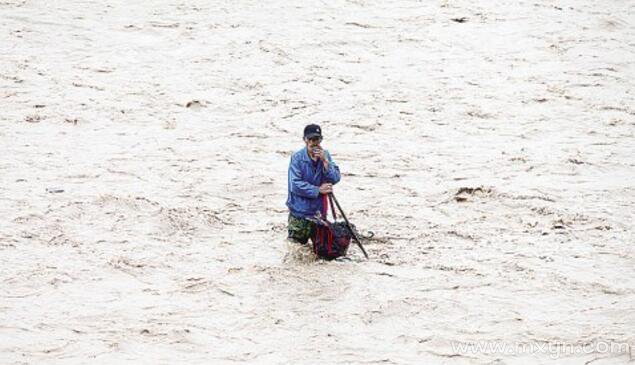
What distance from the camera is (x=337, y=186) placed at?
8.59 meters

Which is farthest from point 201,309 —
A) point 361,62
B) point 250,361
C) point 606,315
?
point 361,62

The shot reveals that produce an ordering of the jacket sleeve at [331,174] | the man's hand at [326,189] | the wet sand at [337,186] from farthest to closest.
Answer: the jacket sleeve at [331,174], the man's hand at [326,189], the wet sand at [337,186]

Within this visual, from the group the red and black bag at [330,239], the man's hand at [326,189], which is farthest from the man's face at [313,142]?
the red and black bag at [330,239]

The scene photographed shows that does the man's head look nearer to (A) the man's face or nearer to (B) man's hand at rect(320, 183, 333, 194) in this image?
(A) the man's face

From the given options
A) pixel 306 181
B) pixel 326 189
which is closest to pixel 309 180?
pixel 306 181

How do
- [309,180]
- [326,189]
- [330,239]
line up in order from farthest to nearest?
1. [309,180]
2. [330,239]
3. [326,189]

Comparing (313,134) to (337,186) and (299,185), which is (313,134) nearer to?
(299,185)

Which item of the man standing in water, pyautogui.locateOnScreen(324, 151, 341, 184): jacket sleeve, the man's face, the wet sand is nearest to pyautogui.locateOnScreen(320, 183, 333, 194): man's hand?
the man standing in water

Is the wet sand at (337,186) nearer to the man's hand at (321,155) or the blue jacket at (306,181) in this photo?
the blue jacket at (306,181)

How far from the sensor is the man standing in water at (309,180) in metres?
7.10

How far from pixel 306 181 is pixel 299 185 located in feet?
0.40

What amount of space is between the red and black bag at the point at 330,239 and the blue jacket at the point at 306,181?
121 millimetres

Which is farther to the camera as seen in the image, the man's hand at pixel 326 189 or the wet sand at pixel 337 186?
the man's hand at pixel 326 189

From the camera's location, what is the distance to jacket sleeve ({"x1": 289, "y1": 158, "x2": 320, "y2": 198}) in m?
7.11
